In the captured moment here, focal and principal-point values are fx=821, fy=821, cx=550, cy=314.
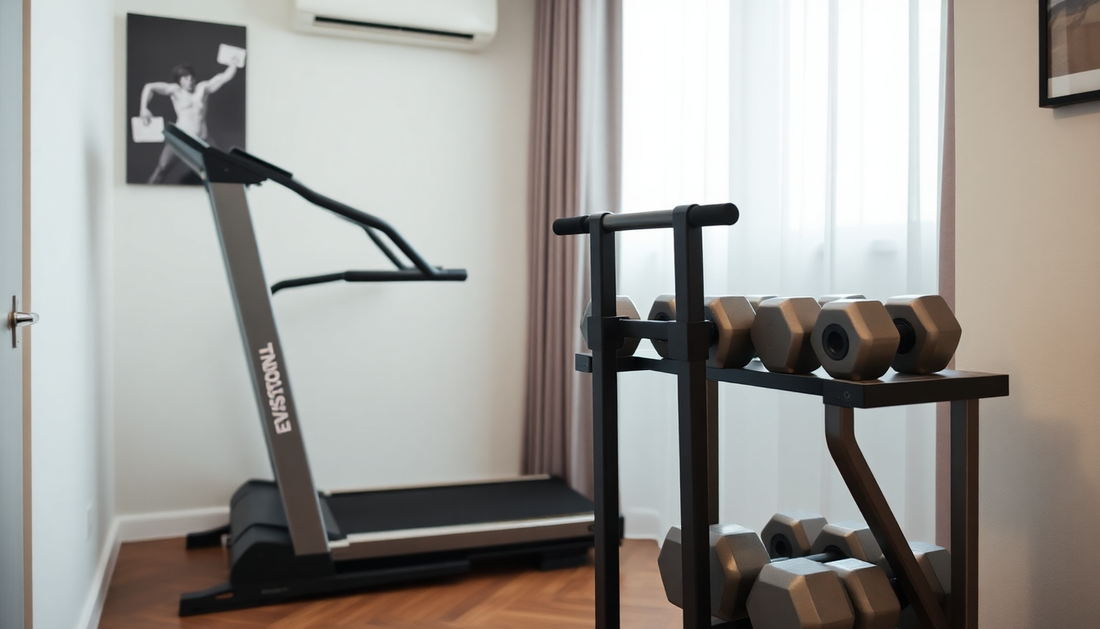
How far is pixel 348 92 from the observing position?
3.72m

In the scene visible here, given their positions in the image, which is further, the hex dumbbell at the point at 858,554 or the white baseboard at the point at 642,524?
the white baseboard at the point at 642,524

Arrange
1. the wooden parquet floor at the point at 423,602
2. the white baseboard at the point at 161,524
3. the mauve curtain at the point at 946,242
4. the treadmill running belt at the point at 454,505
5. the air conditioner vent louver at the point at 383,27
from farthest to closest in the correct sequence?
the air conditioner vent louver at the point at 383,27
the white baseboard at the point at 161,524
the treadmill running belt at the point at 454,505
the wooden parquet floor at the point at 423,602
the mauve curtain at the point at 946,242

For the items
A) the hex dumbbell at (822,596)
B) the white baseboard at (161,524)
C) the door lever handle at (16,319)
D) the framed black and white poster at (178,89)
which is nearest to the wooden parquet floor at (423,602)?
the white baseboard at (161,524)

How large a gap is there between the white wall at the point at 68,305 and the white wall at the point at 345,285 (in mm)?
383

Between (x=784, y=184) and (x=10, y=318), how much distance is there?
2233 mm

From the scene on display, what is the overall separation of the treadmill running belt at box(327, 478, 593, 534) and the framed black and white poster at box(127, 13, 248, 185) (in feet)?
5.14

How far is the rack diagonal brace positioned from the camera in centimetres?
147

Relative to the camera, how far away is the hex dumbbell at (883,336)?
1464 mm

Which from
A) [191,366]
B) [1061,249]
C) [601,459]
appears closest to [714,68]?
[1061,249]

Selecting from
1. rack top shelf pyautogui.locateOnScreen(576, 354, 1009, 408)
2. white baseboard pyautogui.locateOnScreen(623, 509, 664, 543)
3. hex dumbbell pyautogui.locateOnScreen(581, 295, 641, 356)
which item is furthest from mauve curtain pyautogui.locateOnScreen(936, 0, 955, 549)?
white baseboard pyautogui.locateOnScreen(623, 509, 664, 543)

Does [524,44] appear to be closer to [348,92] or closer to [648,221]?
[348,92]

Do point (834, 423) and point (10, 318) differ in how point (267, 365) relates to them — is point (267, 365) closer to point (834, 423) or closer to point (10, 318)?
point (10, 318)

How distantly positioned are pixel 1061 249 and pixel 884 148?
0.78 m

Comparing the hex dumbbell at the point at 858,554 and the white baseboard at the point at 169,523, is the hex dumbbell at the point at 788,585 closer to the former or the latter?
the hex dumbbell at the point at 858,554
